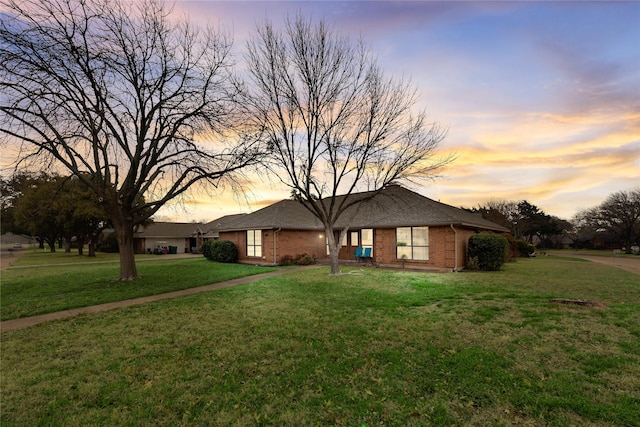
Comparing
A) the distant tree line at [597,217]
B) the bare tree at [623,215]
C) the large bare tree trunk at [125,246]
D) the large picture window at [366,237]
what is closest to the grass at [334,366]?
the large bare tree trunk at [125,246]

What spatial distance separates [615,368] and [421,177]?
465 inches

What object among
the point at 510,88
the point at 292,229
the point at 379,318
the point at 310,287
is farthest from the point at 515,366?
the point at 292,229

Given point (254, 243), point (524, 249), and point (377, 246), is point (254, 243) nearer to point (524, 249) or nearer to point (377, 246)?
point (377, 246)

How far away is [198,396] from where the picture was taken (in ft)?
12.5

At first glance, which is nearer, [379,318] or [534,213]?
[379,318]

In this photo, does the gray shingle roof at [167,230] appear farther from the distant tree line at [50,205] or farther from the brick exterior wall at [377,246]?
the brick exterior wall at [377,246]

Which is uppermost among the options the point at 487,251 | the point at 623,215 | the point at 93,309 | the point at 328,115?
the point at 328,115

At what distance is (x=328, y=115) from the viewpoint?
14.8 meters

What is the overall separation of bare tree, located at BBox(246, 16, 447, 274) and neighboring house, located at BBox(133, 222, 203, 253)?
107 ft

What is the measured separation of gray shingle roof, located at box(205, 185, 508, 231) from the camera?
55.3ft

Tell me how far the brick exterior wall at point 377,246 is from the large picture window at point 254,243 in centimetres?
39

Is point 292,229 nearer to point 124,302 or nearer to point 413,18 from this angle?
point 124,302

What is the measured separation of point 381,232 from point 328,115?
8.22 meters

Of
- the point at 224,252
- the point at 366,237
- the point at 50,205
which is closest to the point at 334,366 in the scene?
the point at 366,237
